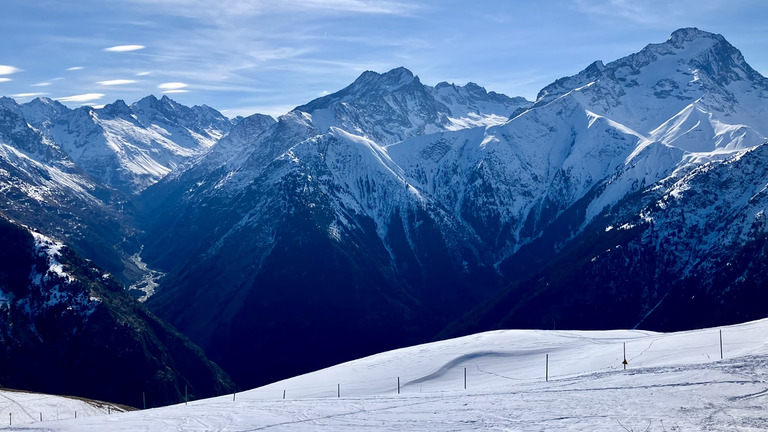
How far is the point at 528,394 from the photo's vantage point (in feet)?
→ 234

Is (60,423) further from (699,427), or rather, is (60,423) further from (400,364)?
(699,427)

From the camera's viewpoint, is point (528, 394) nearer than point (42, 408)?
Yes

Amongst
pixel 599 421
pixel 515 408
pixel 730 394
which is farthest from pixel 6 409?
pixel 730 394

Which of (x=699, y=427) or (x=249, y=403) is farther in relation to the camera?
(x=249, y=403)

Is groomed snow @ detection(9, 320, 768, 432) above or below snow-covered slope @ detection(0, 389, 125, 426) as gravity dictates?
above

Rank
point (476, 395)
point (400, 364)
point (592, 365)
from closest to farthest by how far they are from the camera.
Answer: point (476, 395) → point (592, 365) → point (400, 364)

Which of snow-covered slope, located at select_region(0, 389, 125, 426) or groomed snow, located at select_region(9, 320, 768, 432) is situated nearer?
groomed snow, located at select_region(9, 320, 768, 432)

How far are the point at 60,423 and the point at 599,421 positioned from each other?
5284cm

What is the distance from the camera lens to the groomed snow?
59.4 metres

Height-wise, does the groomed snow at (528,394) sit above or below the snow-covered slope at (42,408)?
above

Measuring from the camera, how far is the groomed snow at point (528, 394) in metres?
59.4

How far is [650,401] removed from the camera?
206 ft

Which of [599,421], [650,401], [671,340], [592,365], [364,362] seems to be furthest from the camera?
[364,362]

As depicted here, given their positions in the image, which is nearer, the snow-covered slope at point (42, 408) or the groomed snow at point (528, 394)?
the groomed snow at point (528, 394)
